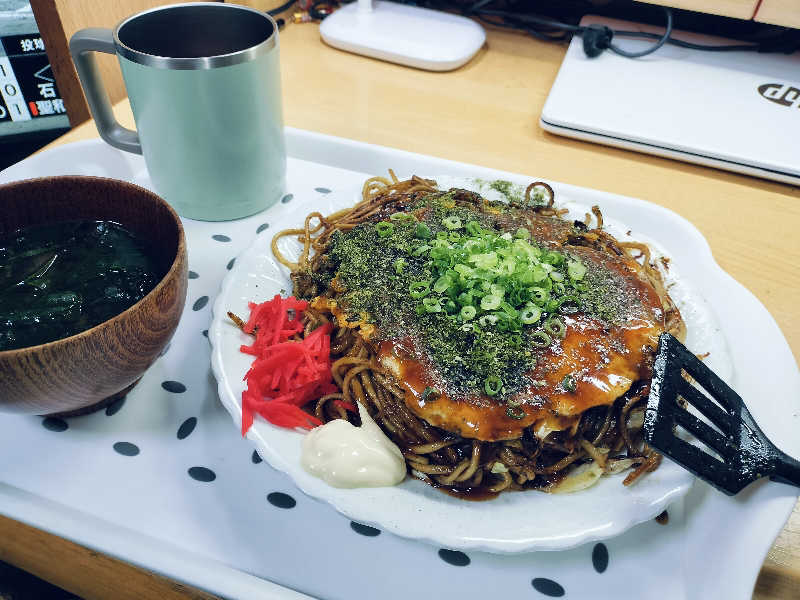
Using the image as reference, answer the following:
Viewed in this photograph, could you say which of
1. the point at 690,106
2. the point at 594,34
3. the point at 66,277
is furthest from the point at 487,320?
the point at 594,34

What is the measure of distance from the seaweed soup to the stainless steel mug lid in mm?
508

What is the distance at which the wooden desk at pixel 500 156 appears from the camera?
3.32 ft

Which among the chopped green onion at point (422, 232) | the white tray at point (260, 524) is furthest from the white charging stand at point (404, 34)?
the white tray at point (260, 524)

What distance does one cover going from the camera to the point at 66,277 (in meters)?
0.99

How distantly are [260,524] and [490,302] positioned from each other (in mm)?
549

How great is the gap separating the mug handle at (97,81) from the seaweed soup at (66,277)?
0.48 metres

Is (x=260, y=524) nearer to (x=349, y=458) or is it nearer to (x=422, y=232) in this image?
(x=349, y=458)

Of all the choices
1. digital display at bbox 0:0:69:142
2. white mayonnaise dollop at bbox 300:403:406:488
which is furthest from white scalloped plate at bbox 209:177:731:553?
digital display at bbox 0:0:69:142

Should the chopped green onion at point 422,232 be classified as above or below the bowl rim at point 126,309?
below

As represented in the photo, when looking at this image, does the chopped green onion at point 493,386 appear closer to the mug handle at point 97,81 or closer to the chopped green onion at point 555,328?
the chopped green onion at point 555,328

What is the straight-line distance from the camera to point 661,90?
2000 millimetres

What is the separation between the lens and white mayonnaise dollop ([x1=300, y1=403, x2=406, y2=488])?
892mm

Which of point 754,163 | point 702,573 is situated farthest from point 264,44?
point 754,163

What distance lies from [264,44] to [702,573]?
52.0 inches
